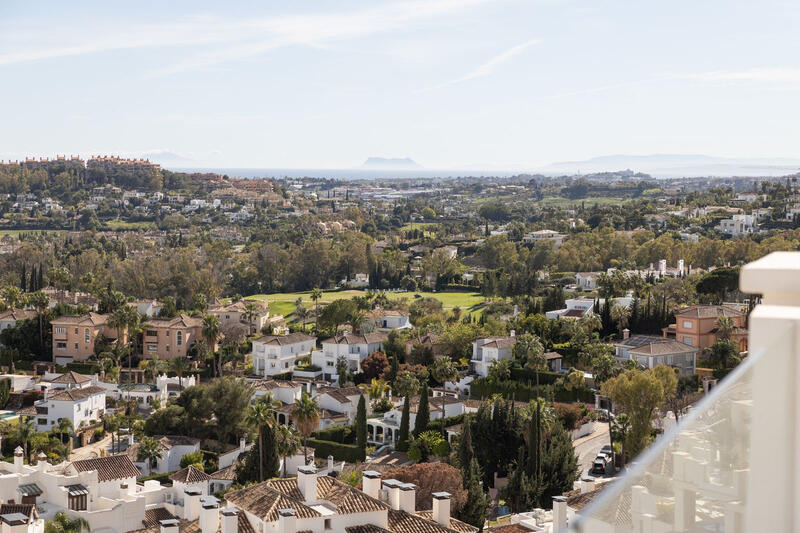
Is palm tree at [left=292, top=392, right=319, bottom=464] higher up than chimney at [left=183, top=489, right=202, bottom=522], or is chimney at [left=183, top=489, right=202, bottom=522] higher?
chimney at [left=183, top=489, right=202, bottom=522]

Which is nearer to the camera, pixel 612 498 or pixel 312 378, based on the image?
pixel 612 498

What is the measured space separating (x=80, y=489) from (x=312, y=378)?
22.0 meters

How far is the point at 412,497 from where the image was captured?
61.3 ft

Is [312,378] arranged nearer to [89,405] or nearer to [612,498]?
[89,405]

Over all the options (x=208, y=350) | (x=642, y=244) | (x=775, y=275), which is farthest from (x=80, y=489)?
(x=642, y=244)

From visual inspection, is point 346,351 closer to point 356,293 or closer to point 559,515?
point 356,293

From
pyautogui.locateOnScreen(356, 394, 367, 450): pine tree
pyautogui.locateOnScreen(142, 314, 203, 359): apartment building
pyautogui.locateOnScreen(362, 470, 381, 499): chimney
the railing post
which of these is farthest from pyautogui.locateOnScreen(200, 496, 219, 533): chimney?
pyautogui.locateOnScreen(142, 314, 203, 359): apartment building

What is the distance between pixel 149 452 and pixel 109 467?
7460 millimetres

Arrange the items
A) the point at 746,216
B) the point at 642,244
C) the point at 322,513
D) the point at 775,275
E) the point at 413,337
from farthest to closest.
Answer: the point at 746,216 < the point at 642,244 < the point at 413,337 < the point at 322,513 < the point at 775,275

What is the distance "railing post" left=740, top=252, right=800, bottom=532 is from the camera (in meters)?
2.10

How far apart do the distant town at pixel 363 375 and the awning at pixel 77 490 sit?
60mm

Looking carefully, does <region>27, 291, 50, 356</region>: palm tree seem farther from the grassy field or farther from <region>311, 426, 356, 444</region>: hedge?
<region>311, 426, 356, 444</region>: hedge

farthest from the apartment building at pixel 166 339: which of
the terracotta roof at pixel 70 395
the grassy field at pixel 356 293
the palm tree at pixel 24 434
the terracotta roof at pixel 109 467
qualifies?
the terracotta roof at pixel 109 467

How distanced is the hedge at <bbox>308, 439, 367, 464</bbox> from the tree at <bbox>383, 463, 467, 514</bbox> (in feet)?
23.9
